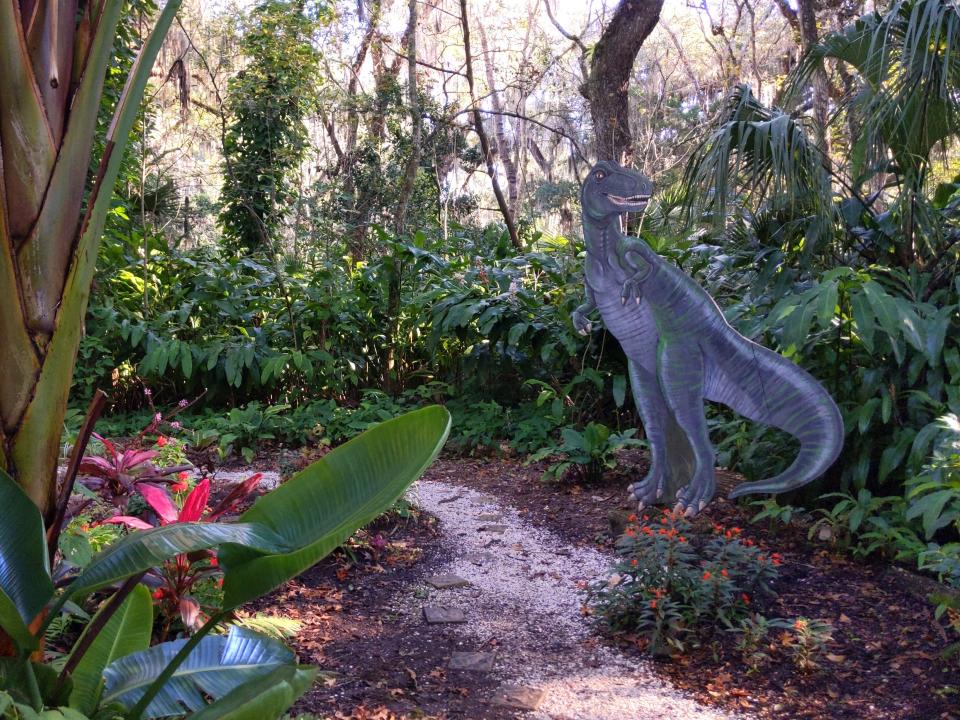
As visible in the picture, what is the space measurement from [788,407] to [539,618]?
1.69 metres

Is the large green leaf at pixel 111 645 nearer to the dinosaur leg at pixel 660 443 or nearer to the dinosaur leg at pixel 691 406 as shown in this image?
the dinosaur leg at pixel 691 406

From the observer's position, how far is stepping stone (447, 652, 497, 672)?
9.83ft

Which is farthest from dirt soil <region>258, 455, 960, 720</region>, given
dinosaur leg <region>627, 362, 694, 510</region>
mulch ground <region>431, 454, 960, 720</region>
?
dinosaur leg <region>627, 362, 694, 510</region>

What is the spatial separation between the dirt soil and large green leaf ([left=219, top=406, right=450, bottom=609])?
1282 mm

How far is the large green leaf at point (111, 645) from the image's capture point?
1729 millimetres

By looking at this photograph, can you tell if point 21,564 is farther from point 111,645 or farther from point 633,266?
point 633,266

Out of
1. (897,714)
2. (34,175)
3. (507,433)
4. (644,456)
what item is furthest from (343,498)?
(507,433)

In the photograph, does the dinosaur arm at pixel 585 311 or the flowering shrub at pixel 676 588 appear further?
the dinosaur arm at pixel 585 311

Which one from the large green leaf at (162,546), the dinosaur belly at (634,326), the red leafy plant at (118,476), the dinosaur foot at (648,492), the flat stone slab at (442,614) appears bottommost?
the flat stone slab at (442,614)

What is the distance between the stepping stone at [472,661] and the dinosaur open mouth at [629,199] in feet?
8.16

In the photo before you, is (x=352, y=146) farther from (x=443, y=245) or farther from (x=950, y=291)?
(x=950, y=291)

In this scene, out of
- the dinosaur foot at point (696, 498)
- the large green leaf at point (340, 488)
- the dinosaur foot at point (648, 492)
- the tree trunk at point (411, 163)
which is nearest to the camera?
the large green leaf at point (340, 488)

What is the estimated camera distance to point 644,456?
5.83 m

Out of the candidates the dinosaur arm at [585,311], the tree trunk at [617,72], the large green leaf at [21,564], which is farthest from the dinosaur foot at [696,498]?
the tree trunk at [617,72]
